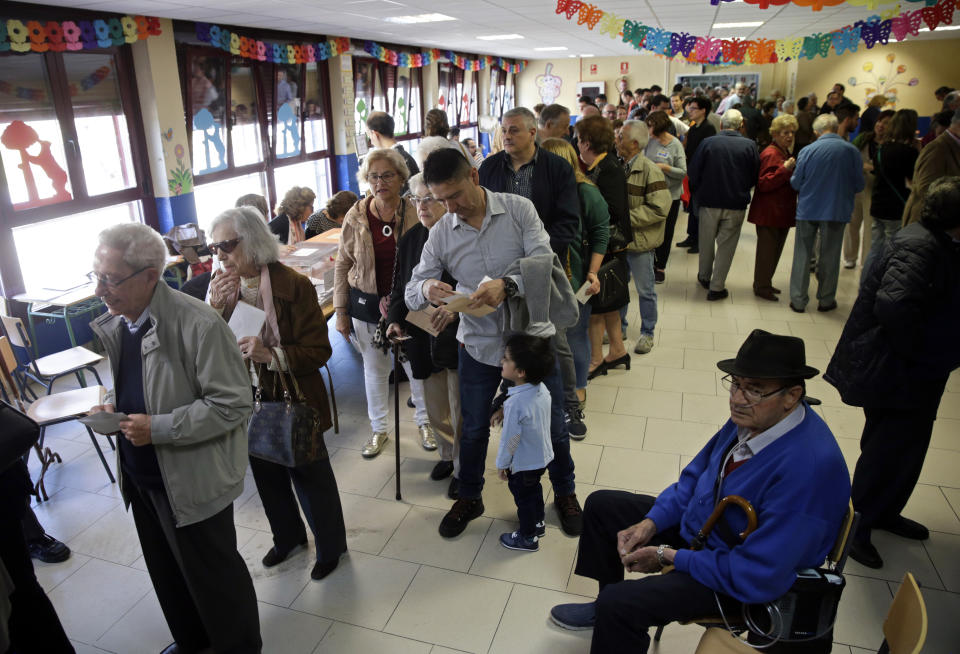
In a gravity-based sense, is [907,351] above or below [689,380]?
above

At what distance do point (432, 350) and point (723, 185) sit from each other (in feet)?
13.1

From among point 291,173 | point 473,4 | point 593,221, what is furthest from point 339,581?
point 291,173

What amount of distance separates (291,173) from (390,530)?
755cm

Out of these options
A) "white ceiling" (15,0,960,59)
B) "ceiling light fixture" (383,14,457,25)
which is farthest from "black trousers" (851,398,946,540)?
"ceiling light fixture" (383,14,457,25)

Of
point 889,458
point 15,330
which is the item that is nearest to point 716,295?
point 889,458

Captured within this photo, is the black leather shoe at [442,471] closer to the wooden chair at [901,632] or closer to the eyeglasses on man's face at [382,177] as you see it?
the eyeglasses on man's face at [382,177]

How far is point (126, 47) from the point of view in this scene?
246 inches

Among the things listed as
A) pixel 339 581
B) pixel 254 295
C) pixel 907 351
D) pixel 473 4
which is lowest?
pixel 339 581

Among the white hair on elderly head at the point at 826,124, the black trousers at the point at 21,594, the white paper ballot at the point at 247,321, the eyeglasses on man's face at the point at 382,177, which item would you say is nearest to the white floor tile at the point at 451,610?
the black trousers at the point at 21,594

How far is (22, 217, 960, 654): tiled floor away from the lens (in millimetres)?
2521

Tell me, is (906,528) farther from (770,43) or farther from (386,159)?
(770,43)

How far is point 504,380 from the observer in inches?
115

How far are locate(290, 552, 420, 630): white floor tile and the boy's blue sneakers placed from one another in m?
0.44

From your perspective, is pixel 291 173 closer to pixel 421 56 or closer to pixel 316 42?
pixel 316 42
